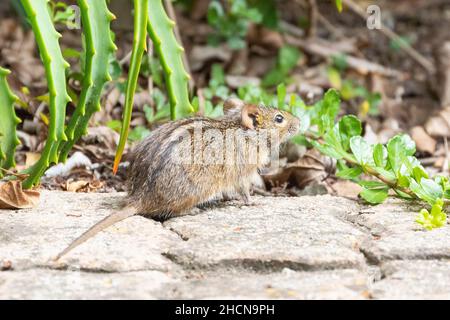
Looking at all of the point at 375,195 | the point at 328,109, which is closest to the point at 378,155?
the point at 375,195

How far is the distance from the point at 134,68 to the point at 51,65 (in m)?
0.38

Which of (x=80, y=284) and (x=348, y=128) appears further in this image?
(x=348, y=128)

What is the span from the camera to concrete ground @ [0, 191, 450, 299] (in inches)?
118

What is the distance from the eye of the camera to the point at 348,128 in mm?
4492

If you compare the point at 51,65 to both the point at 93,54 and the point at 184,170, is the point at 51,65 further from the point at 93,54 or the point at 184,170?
the point at 184,170

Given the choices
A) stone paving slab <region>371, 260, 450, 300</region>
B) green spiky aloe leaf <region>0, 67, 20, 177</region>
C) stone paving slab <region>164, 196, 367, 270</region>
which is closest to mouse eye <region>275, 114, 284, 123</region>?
stone paving slab <region>164, 196, 367, 270</region>

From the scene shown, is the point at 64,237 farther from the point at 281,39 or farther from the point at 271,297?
the point at 281,39

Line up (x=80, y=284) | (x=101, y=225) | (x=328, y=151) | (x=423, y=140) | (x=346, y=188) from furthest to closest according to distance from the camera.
→ (x=423, y=140) → (x=346, y=188) → (x=328, y=151) → (x=101, y=225) → (x=80, y=284)

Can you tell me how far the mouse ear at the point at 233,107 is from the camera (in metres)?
4.57

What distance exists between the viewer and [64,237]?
352cm

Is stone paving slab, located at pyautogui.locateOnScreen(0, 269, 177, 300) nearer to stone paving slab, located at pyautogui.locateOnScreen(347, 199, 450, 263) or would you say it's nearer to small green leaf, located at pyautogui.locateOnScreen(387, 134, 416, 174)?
stone paving slab, located at pyautogui.locateOnScreen(347, 199, 450, 263)

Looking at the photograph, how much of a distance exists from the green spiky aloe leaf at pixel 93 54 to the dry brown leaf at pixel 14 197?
379 millimetres

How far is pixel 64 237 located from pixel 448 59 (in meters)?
4.71

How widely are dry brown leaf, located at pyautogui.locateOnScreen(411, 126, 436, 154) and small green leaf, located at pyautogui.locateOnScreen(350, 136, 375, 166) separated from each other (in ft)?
5.59
